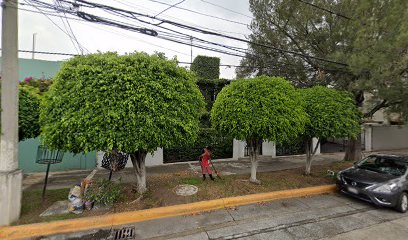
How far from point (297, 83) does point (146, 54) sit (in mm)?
8981

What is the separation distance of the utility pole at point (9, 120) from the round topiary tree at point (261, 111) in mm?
5193

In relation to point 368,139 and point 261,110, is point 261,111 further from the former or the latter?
point 368,139

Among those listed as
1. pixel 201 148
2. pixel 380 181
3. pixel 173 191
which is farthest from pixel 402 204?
pixel 201 148

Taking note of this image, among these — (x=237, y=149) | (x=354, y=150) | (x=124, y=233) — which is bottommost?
(x=124, y=233)

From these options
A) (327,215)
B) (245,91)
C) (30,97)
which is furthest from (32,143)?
(327,215)

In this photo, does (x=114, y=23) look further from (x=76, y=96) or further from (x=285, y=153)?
(x=285, y=153)

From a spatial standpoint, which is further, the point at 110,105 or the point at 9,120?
the point at 110,105

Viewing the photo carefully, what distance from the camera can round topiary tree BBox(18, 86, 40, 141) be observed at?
512 cm

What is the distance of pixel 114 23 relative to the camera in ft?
19.3

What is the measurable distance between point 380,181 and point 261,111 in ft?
12.3

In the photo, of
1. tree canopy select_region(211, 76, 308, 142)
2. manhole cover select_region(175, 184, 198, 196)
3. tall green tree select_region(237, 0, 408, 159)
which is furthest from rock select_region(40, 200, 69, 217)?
tall green tree select_region(237, 0, 408, 159)

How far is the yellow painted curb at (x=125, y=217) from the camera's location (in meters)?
4.36

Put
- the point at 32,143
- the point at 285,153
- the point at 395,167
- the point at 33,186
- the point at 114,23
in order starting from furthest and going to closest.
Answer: the point at 285,153 → the point at 32,143 → the point at 33,186 → the point at 395,167 → the point at 114,23

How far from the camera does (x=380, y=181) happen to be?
5.74 m
